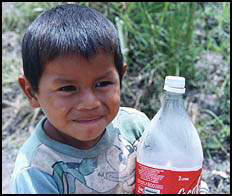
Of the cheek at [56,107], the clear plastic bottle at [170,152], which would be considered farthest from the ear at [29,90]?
the clear plastic bottle at [170,152]

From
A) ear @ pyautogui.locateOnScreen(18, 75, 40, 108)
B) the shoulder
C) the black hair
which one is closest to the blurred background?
the shoulder

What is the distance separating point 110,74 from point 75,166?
30 cm

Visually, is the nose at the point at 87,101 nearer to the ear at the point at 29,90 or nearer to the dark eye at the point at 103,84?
the dark eye at the point at 103,84

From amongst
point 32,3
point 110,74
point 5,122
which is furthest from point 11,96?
point 110,74

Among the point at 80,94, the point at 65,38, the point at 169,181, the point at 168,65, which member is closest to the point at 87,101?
the point at 80,94

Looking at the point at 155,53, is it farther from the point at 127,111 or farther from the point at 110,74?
the point at 110,74

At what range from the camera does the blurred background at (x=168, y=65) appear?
10.1 feet

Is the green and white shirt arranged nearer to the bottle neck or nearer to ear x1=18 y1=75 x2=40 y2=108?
ear x1=18 y1=75 x2=40 y2=108

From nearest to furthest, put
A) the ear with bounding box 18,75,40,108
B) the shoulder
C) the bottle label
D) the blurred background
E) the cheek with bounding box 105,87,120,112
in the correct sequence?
the bottle label → the cheek with bounding box 105,87,120,112 → the ear with bounding box 18,75,40,108 → the shoulder → the blurred background

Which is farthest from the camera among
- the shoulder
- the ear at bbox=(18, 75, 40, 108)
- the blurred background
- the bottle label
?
the blurred background

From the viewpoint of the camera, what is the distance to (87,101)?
135cm

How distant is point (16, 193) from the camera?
4.69 ft

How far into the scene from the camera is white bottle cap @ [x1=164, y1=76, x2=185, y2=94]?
1.33m

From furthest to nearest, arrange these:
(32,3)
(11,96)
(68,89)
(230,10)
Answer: (32,3)
(11,96)
(230,10)
(68,89)
